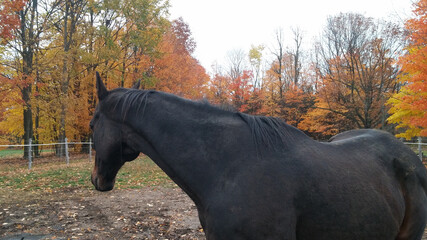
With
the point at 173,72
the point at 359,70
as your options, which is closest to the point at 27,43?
the point at 173,72

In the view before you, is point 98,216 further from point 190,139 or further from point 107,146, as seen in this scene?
point 190,139

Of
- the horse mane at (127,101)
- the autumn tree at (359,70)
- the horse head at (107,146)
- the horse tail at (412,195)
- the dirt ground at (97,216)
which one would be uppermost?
the autumn tree at (359,70)

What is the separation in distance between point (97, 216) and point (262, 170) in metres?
5.26

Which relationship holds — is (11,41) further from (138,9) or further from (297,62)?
(297,62)

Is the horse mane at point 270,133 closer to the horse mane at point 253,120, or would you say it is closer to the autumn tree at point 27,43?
the horse mane at point 253,120

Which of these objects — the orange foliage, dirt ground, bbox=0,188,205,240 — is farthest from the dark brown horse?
the orange foliage

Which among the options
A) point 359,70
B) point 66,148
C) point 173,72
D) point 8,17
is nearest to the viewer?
point 8,17

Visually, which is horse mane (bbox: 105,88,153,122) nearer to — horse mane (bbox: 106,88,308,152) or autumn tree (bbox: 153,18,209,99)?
horse mane (bbox: 106,88,308,152)

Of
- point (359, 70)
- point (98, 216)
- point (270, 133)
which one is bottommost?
point (98, 216)

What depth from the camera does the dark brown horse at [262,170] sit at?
5.38 ft

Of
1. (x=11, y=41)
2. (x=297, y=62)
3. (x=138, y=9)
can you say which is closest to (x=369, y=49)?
(x=297, y=62)

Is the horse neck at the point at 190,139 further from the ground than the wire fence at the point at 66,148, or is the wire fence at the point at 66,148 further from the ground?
the horse neck at the point at 190,139

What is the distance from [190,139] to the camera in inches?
75.7

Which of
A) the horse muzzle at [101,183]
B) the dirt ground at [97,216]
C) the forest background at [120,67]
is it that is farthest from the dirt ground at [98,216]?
the forest background at [120,67]
